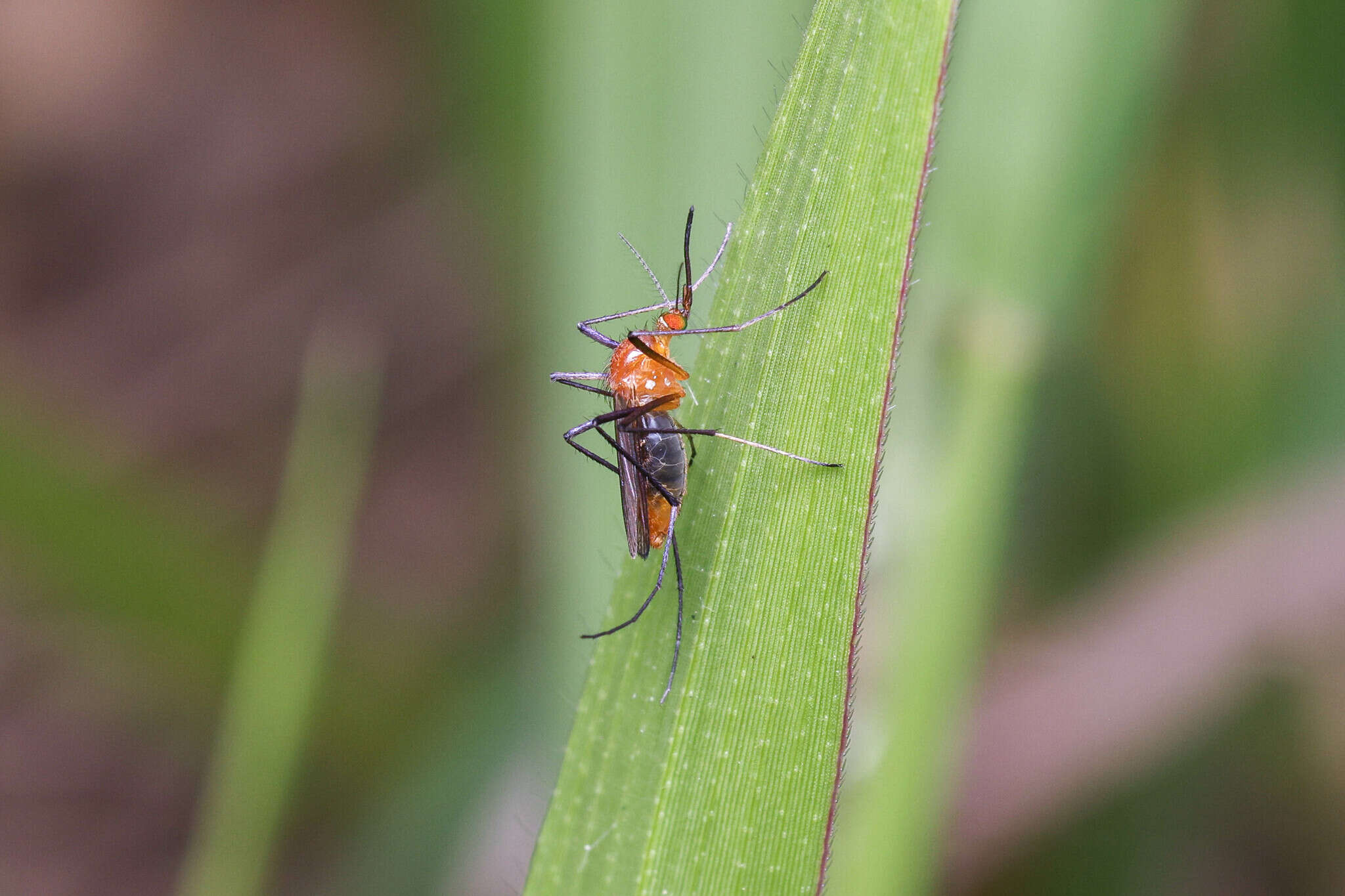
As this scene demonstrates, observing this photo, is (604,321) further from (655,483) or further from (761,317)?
(761,317)

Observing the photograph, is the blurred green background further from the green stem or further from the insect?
the insect

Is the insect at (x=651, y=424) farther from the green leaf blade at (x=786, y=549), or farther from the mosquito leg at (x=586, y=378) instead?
the green leaf blade at (x=786, y=549)

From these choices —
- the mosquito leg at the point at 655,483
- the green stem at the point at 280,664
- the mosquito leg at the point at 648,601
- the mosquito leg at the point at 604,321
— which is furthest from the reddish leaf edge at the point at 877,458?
the green stem at the point at 280,664

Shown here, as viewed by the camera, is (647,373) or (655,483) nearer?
(655,483)

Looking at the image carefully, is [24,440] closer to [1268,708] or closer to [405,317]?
[405,317]

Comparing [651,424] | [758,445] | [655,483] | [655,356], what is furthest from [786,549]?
[655,356]

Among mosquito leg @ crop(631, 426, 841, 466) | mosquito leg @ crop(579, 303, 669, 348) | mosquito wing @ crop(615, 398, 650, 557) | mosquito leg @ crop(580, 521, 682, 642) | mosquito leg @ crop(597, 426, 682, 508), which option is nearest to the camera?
mosquito leg @ crop(631, 426, 841, 466)

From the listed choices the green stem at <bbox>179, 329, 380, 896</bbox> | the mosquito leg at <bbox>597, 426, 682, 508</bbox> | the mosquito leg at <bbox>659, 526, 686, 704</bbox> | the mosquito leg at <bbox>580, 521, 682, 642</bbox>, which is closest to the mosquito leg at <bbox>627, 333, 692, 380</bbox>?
the mosquito leg at <bbox>597, 426, 682, 508</bbox>
